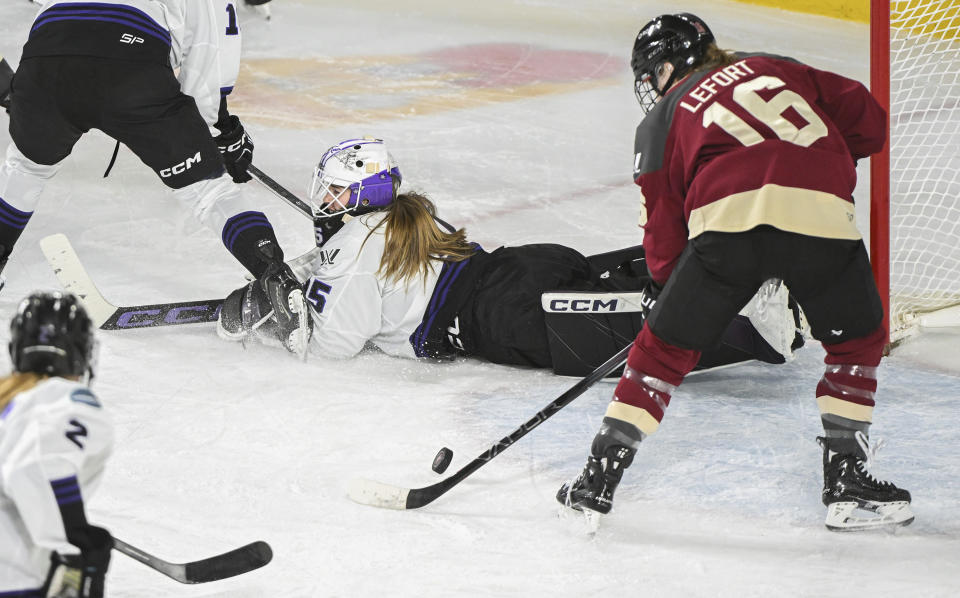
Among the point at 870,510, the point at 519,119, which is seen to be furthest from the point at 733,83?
the point at 519,119

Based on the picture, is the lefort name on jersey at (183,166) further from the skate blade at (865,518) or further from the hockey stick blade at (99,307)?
the skate blade at (865,518)

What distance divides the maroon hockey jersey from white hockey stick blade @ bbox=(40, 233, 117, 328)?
1799mm

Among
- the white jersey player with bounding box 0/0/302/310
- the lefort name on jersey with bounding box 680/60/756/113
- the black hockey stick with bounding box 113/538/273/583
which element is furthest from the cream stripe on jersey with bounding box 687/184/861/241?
the white jersey player with bounding box 0/0/302/310

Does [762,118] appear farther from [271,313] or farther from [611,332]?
[271,313]

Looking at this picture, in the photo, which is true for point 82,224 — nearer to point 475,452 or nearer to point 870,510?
point 475,452

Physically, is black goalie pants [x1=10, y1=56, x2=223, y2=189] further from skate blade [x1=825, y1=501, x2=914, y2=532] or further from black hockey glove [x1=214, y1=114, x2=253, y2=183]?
skate blade [x1=825, y1=501, x2=914, y2=532]

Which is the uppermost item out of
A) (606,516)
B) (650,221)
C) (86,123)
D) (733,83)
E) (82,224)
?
(733,83)

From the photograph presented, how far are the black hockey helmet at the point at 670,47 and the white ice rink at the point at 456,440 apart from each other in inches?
33.7

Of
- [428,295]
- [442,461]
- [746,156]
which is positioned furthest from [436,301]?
[746,156]

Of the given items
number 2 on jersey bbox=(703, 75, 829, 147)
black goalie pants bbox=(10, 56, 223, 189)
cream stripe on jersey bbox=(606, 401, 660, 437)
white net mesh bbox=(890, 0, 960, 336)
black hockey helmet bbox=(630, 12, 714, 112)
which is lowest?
white net mesh bbox=(890, 0, 960, 336)

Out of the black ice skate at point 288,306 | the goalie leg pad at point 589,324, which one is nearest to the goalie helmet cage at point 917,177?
the goalie leg pad at point 589,324

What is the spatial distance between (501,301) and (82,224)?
184 centimetres

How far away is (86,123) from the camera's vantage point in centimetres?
313

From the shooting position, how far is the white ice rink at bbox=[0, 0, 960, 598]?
82.2 inches
